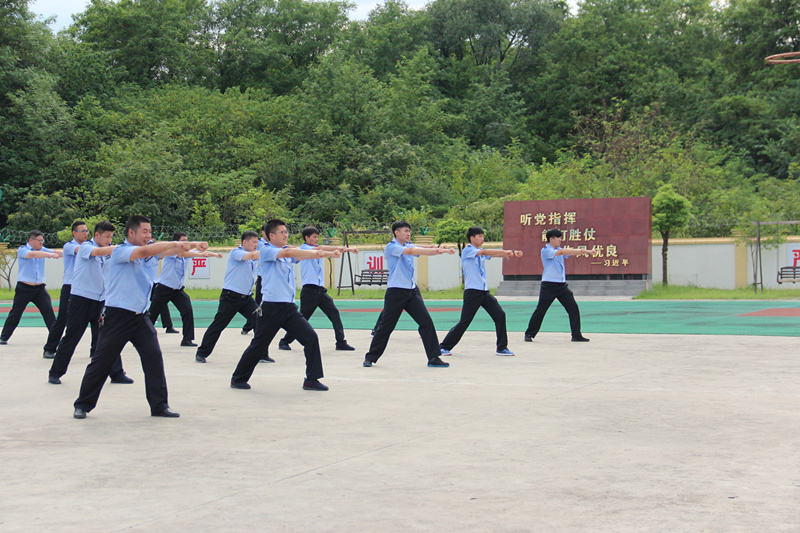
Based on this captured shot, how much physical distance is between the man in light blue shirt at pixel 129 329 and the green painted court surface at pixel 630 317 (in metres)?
8.43

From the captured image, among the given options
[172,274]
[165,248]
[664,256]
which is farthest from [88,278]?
[664,256]

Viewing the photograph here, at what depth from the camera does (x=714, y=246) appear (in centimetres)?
2573

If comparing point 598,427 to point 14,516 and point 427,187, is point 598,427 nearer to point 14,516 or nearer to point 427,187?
point 14,516

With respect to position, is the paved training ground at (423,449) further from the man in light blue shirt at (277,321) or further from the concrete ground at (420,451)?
the man in light blue shirt at (277,321)

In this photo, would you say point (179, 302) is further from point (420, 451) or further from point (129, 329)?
point (420, 451)

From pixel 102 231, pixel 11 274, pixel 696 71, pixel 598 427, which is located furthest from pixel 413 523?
pixel 696 71

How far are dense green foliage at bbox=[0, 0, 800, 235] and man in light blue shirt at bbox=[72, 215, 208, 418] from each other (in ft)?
71.4

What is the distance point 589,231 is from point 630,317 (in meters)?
7.97

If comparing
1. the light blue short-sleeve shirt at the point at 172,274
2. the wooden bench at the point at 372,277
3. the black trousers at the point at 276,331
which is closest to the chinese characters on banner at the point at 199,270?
the wooden bench at the point at 372,277

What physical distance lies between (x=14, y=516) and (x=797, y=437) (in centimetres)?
462

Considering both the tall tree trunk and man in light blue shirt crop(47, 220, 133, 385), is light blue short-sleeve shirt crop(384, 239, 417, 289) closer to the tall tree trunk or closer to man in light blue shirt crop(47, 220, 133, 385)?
man in light blue shirt crop(47, 220, 133, 385)

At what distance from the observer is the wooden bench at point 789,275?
23.5 metres

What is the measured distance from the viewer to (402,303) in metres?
9.40

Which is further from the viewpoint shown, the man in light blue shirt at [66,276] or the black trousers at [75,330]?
the man in light blue shirt at [66,276]
